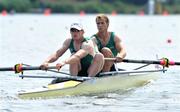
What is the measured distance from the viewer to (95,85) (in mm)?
15398

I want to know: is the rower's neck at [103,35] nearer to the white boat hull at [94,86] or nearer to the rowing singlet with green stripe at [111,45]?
the rowing singlet with green stripe at [111,45]

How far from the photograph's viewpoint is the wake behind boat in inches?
571

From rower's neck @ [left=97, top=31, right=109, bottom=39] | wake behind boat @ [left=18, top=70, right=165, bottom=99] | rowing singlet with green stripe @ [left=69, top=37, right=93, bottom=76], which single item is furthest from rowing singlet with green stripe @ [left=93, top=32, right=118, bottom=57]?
rowing singlet with green stripe @ [left=69, top=37, right=93, bottom=76]

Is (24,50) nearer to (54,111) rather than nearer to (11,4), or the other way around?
(54,111)

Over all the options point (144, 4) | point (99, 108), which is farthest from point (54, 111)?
point (144, 4)

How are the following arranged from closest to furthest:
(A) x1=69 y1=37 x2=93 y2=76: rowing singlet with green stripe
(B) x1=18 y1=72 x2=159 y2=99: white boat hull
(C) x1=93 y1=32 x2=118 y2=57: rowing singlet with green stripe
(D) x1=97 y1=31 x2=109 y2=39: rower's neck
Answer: (B) x1=18 y1=72 x2=159 y2=99: white boat hull
(A) x1=69 y1=37 x2=93 y2=76: rowing singlet with green stripe
(D) x1=97 y1=31 x2=109 y2=39: rower's neck
(C) x1=93 y1=32 x2=118 y2=57: rowing singlet with green stripe

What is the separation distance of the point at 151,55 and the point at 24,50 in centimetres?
516

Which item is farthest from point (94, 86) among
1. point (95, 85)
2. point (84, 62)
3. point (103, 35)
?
point (103, 35)

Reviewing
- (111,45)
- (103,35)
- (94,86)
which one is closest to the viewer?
(94,86)

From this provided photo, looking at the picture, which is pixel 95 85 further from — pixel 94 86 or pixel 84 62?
pixel 84 62

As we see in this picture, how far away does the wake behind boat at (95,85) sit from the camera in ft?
47.6

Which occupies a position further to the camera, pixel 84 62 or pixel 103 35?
pixel 103 35

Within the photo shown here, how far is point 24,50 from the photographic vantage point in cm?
2786

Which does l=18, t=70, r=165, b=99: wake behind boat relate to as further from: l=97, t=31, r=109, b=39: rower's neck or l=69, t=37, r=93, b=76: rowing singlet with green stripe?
l=97, t=31, r=109, b=39: rower's neck
